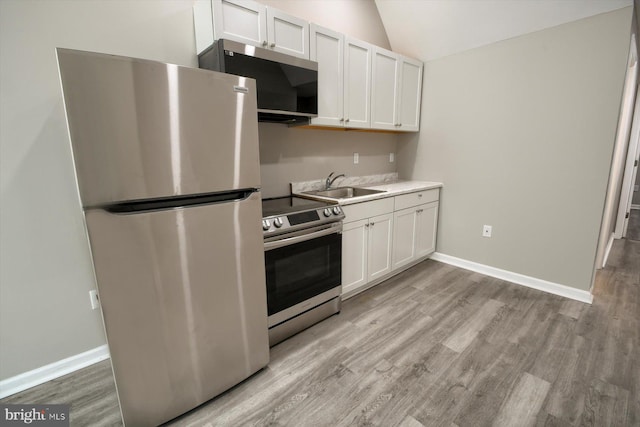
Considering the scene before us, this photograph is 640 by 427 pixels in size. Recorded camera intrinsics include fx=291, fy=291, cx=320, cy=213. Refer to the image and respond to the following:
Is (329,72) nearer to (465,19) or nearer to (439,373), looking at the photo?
(465,19)

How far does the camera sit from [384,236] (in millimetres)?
2654

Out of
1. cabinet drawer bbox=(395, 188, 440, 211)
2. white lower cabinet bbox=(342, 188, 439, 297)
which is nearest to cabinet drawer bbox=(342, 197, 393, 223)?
white lower cabinet bbox=(342, 188, 439, 297)

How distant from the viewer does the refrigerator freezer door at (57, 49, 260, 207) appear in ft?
3.41

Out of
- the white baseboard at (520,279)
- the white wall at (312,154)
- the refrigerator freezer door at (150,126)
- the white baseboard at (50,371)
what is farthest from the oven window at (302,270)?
the white baseboard at (520,279)

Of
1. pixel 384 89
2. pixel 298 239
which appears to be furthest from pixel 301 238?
pixel 384 89

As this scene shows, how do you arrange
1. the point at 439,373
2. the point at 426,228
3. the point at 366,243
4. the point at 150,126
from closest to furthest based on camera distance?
the point at 150,126
the point at 439,373
the point at 366,243
the point at 426,228

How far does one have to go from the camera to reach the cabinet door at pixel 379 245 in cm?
254

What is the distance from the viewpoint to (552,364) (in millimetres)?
1752

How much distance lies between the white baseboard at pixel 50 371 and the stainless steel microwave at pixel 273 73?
1792 mm

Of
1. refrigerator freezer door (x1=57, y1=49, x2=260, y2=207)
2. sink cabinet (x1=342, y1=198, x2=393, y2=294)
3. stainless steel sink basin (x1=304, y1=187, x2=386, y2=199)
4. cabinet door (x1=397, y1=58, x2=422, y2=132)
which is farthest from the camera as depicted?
cabinet door (x1=397, y1=58, x2=422, y2=132)

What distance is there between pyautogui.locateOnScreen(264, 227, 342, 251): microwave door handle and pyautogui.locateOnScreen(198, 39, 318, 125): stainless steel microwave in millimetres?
865

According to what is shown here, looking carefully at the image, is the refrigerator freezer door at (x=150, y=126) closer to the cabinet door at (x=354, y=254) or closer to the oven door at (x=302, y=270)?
the oven door at (x=302, y=270)

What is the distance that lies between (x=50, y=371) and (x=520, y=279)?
12.1 feet

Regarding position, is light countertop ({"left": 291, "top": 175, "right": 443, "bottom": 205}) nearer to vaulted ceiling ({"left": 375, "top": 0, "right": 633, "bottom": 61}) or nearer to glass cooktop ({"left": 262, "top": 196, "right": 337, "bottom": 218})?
glass cooktop ({"left": 262, "top": 196, "right": 337, "bottom": 218})
